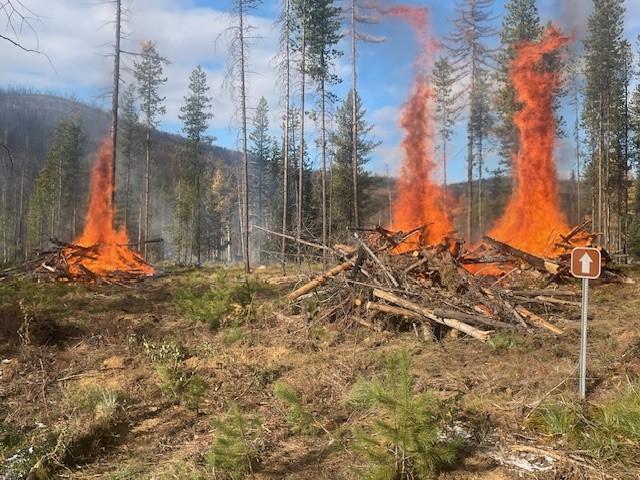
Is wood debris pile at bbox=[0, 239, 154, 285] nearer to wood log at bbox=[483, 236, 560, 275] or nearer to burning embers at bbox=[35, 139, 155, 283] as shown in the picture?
burning embers at bbox=[35, 139, 155, 283]

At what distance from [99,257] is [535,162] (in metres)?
19.1

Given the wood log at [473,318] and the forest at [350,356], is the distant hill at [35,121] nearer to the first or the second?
the forest at [350,356]

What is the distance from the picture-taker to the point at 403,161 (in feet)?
83.5

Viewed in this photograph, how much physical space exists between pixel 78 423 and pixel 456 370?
4.81 metres

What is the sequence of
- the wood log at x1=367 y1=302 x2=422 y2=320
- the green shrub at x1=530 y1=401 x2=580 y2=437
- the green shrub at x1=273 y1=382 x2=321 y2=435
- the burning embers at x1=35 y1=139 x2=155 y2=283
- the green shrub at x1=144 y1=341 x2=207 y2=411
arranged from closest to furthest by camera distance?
the green shrub at x1=530 y1=401 x2=580 y2=437 < the green shrub at x1=273 y1=382 x2=321 y2=435 < the green shrub at x1=144 y1=341 x2=207 y2=411 < the wood log at x1=367 y1=302 x2=422 y2=320 < the burning embers at x1=35 y1=139 x2=155 y2=283

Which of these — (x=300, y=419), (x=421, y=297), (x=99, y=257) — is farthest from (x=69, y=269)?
(x=300, y=419)

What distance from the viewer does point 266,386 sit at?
21.9 ft

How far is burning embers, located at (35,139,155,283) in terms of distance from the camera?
1672cm

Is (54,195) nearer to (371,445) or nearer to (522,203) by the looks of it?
(522,203)

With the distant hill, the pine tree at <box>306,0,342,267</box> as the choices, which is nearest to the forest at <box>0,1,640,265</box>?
the pine tree at <box>306,0,342,267</box>

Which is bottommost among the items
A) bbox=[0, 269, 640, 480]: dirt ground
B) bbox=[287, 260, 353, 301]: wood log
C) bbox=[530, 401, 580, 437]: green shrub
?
bbox=[0, 269, 640, 480]: dirt ground

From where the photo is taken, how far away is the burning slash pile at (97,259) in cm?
1661

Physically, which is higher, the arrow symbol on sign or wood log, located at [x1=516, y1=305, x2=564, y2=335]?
the arrow symbol on sign

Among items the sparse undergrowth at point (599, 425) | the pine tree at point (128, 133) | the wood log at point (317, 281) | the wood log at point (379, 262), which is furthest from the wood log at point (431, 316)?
the pine tree at point (128, 133)
